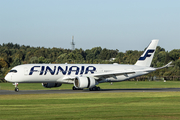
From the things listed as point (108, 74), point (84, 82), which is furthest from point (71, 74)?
point (108, 74)

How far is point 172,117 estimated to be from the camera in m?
18.1

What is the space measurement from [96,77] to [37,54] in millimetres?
134196

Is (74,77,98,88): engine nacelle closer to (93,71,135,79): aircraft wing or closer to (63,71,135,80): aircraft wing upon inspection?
(63,71,135,80): aircraft wing

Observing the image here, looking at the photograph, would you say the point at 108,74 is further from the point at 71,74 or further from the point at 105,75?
the point at 71,74

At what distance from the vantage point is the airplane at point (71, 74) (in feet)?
139

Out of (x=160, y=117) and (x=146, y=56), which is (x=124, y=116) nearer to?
(x=160, y=117)

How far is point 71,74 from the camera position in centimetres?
4491

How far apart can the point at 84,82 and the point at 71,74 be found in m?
3.63

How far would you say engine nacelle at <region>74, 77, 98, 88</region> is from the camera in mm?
41812

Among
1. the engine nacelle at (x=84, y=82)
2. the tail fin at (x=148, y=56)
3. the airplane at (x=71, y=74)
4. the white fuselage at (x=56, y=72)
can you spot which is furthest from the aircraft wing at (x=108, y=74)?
the tail fin at (x=148, y=56)

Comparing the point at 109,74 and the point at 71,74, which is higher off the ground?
the point at 71,74

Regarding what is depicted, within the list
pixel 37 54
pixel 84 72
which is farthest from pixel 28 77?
pixel 37 54

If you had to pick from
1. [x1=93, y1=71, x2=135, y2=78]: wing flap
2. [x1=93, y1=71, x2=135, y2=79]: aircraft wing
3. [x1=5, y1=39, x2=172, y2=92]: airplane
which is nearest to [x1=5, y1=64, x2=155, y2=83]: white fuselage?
[x1=5, y1=39, x2=172, y2=92]: airplane

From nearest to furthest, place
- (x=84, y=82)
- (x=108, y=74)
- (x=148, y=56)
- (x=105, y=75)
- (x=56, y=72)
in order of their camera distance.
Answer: (x=84, y=82) < (x=56, y=72) < (x=108, y=74) < (x=105, y=75) < (x=148, y=56)
